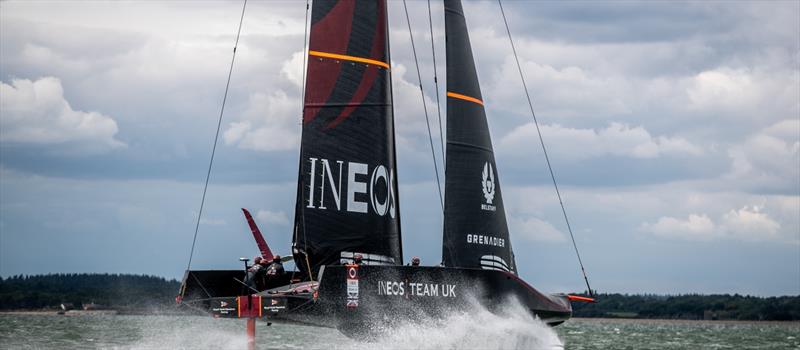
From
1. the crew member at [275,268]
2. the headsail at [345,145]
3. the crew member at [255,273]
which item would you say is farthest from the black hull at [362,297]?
the headsail at [345,145]

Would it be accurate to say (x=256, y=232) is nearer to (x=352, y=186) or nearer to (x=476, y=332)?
(x=352, y=186)

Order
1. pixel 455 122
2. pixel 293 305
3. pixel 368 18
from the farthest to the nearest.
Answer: pixel 455 122
pixel 368 18
pixel 293 305

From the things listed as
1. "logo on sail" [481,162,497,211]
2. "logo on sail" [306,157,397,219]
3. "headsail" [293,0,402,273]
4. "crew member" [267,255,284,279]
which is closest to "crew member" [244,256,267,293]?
"crew member" [267,255,284,279]

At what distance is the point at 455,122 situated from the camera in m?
25.0

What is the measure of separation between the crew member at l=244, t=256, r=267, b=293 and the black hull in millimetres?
311

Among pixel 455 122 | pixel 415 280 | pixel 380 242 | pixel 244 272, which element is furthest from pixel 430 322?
pixel 455 122

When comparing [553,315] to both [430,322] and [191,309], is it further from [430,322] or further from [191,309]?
[191,309]

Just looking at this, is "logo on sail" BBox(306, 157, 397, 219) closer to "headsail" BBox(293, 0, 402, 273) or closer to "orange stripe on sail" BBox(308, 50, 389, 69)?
"headsail" BBox(293, 0, 402, 273)

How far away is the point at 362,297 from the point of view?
19.5m

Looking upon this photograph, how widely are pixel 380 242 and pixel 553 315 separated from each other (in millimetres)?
4222

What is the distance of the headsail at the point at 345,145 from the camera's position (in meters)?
21.7

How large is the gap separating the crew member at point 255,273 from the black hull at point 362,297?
31cm

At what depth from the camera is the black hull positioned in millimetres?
19328

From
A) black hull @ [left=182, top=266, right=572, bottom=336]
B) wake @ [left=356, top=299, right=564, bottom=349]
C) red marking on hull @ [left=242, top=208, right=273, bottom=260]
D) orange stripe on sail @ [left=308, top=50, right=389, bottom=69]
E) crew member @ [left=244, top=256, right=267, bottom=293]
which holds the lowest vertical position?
wake @ [left=356, top=299, right=564, bottom=349]
